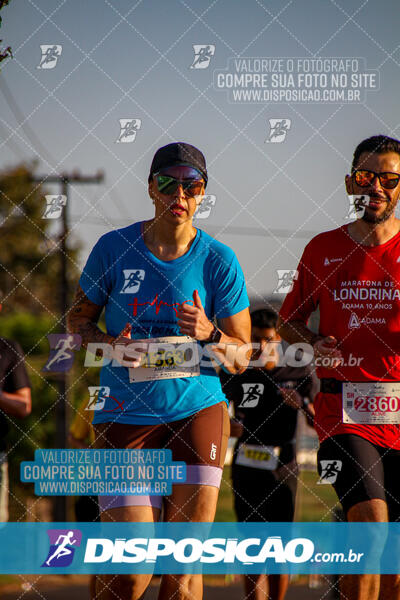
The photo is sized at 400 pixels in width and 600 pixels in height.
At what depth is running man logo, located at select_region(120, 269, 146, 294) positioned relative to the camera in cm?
409

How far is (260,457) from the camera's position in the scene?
5852 mm

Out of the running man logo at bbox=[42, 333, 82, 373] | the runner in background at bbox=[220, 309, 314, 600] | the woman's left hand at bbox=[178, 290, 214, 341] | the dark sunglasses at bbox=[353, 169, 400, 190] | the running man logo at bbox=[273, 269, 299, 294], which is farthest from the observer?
the runner in background at bbox=[220, 309, 314, 600]

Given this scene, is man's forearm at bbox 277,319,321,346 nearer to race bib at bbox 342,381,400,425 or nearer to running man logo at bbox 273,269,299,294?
race bib at bbox 342,381,400,425

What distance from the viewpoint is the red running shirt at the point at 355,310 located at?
4.20 metres

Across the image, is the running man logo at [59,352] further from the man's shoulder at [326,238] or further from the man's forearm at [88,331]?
the man's shoulder at [326,238]

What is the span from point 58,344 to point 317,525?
173cm

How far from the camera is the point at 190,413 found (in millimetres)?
4008

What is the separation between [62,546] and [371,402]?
1.84 metres

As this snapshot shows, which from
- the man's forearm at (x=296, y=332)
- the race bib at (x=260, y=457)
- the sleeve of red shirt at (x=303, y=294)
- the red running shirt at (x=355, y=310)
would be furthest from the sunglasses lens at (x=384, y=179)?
the race bib at (x=260, y=457)

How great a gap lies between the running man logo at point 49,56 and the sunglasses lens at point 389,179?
198cm

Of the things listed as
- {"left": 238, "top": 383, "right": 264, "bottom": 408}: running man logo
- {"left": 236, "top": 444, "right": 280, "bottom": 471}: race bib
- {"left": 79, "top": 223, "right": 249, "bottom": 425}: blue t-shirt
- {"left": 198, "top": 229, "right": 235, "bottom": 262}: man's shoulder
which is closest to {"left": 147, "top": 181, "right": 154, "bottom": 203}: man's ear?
{"left": 79, "top": 223, "right": 249, "bottom": 425}: blue t-shirt

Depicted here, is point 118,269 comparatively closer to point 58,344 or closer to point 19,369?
point 58,344

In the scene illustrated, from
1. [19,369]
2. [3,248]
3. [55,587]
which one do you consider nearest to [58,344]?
[19,369]

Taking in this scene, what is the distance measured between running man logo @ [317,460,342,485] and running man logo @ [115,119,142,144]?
2.07 meters
